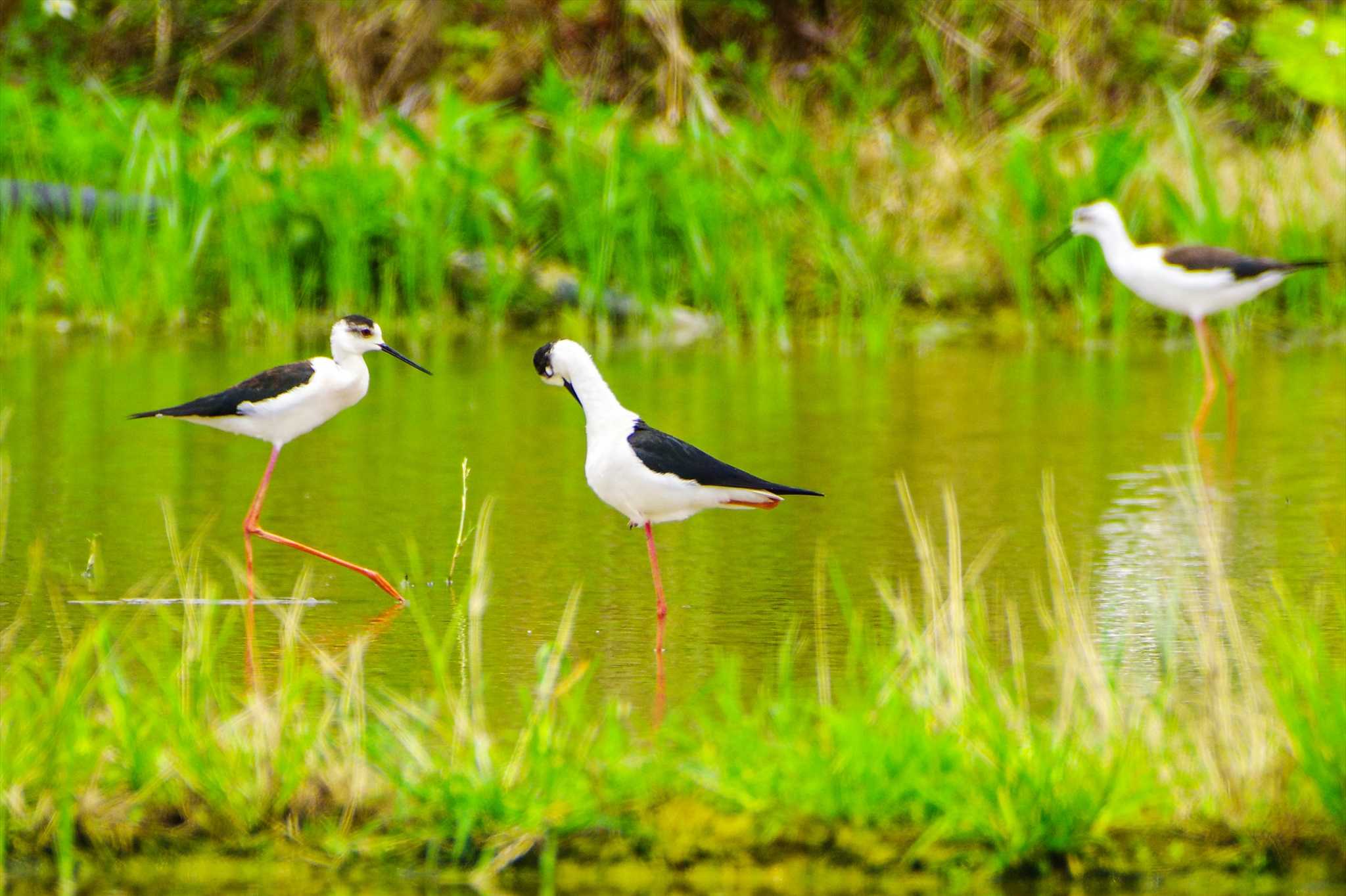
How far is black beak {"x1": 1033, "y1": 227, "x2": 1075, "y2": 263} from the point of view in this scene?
44.8ft

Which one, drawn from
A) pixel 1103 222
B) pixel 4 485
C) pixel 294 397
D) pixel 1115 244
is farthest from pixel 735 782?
pixel 1103 222

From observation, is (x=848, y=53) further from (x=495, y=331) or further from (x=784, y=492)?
(x=784, y=492)

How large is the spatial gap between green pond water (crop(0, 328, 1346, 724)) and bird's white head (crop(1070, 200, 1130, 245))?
2.58 feet

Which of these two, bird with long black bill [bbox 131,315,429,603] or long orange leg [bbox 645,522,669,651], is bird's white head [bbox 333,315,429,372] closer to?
bird with long black bill [bbox 131,315,429,603]

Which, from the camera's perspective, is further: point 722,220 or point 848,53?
point 848,53

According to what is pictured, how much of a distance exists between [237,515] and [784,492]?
308 centimetres

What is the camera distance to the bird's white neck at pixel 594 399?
18.5 feet

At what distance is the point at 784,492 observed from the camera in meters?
5.33

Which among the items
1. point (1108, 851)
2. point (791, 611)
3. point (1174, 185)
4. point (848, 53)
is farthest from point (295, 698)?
point (848, 53)

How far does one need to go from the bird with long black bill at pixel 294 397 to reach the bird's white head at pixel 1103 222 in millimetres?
7127

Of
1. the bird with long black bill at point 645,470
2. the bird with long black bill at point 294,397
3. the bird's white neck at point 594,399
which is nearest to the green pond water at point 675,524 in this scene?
the bird with long black bill at point 645,470

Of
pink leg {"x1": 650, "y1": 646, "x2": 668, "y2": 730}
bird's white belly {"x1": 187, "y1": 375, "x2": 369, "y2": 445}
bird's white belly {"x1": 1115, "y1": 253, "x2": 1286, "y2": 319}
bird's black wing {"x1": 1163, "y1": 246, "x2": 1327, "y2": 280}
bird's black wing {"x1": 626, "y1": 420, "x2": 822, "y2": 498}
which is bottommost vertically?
pink leg {"x1": 650, "y1": 646, "x2": 668, "y2": 730}

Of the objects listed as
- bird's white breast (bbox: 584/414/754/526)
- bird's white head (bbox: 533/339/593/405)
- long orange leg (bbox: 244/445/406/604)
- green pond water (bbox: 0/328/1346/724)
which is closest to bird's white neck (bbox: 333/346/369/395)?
long orange leg (bbox: 244/445/406/604)

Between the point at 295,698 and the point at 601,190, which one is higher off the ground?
the point at 601,190
